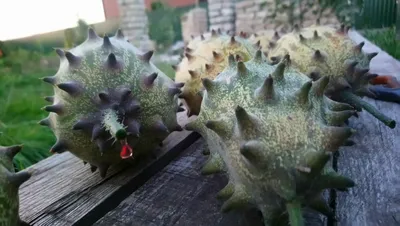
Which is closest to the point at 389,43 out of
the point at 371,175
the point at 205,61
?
the point at 205,61

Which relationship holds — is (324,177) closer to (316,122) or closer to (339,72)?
(316,122)

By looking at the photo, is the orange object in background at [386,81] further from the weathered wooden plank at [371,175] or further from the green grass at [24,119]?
the green grass at [24,119]

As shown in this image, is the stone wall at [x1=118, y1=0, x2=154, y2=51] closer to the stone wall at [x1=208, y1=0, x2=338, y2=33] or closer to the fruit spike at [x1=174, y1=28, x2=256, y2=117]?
the stone wall at [x1=208, y1=0, x2=338, y2=33]

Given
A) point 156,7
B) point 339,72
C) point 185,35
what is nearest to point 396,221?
point 339,72

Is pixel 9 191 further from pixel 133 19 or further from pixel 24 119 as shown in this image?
pixel 133 19

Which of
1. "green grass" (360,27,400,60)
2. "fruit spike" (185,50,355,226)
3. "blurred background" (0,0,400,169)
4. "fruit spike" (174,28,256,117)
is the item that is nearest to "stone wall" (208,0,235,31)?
"blurred background" (0,0,400,169)
